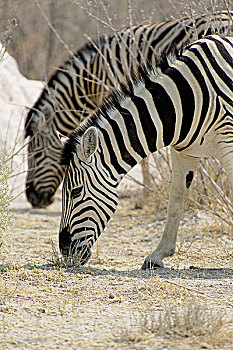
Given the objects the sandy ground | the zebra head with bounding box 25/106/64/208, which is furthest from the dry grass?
the zebra head with bounding box 25/106/64/208

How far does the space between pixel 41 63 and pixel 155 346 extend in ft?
56.8

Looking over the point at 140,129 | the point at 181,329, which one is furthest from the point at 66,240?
the point at 181,329

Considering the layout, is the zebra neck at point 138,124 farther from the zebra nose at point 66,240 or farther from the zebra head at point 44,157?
the zebra head at point 44,157

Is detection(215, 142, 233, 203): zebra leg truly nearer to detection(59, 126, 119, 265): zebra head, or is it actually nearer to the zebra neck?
the zebra neck

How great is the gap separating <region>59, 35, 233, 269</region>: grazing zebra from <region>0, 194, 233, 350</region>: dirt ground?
1.26 ft

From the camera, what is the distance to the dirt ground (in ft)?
10.2

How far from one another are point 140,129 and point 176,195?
0.94 metres

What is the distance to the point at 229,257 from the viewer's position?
17.7ft

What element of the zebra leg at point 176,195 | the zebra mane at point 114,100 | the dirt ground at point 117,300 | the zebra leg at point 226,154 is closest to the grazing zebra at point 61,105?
the dirt ground at point 117,300

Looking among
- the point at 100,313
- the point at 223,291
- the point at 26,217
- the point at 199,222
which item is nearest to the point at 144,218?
the point at 199,222

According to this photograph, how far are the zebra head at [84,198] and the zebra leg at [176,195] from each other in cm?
78

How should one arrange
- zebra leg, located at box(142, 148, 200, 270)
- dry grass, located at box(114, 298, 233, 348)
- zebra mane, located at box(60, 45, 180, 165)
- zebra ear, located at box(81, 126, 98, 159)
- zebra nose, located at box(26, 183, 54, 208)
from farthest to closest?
zebra nose, located at box(26, 183, 54, 208) < zebra leg, located at box(142, 148, 200, 270) < zebra mane, located at box(60, 45, 180, 165) < zebra ear, located at box(81, 126, 98, 159) < dry grass, located at box(114, 298, 233, 348)

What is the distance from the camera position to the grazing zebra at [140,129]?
4.64 metres

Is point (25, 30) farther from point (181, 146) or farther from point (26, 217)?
point (181, 146)
